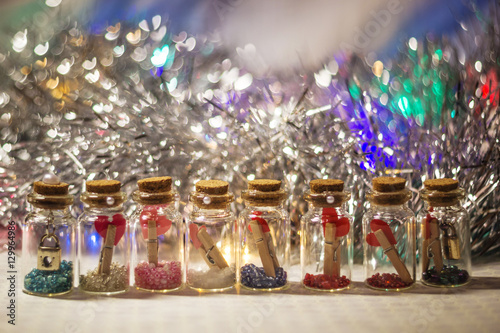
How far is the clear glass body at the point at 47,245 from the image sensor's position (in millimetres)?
1079

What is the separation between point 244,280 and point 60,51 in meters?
0.70

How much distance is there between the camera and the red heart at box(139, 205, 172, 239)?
1117 mm

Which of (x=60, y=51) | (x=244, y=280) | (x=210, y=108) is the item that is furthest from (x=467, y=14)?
(x=60, y=51)

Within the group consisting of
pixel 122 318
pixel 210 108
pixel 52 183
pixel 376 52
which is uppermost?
A: pixel 376 52

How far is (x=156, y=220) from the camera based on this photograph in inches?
43.9

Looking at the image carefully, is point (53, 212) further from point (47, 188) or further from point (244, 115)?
point (244, 115)

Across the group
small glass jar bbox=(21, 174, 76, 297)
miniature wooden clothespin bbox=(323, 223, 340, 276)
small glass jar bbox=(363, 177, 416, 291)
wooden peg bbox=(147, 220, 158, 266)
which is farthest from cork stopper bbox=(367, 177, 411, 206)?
small glass jar bbox=(21, 174, 76, 297)

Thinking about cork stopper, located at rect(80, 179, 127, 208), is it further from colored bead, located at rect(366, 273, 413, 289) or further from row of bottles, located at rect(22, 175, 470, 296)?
colored bead, located at rect(366, 273, 413, 289)

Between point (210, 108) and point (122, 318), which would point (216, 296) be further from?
point (210, 108)

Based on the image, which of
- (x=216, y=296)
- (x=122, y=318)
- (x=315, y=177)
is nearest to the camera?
(x=122, y=318)

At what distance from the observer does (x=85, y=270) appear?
1105 mm

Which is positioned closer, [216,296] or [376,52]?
[216,296]

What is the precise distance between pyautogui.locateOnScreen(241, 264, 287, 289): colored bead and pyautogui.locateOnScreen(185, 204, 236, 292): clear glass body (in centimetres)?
3

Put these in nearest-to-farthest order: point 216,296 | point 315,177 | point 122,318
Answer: point 122,318
point 216,296
point 315,177
